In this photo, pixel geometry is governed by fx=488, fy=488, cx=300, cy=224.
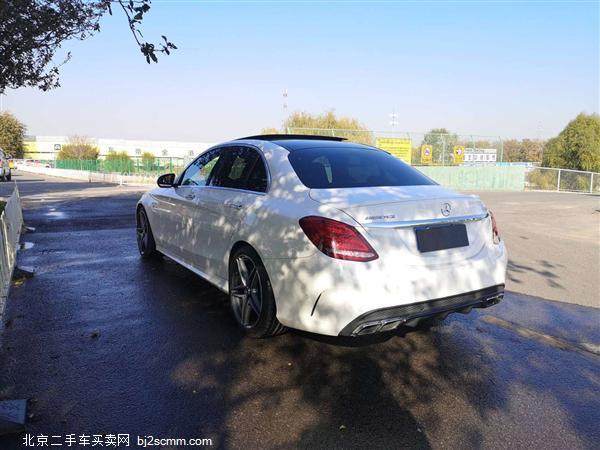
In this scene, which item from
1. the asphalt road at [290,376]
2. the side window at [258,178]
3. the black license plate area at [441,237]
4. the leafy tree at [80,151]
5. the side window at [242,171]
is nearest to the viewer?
the asphalt road at [290,376]

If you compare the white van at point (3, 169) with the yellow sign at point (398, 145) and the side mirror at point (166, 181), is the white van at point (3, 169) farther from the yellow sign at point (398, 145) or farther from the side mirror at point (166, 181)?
the side mirror at point (166, 181)

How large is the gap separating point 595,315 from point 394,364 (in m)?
2.83

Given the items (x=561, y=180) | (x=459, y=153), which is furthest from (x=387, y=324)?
(x=561, y=180)

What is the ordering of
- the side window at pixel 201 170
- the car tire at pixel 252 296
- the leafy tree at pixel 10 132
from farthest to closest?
1. the leafy tree at pixel 10 132
2. the side window at pixel 201 170
3. the car tire at pixel 252 296

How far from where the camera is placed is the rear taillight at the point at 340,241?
3203 mm

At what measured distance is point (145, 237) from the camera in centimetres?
700

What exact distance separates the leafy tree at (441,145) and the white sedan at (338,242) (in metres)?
28.3

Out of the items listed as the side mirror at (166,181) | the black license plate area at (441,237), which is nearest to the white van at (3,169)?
the side mirror at (166,181)

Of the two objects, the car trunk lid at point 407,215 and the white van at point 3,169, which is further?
the white van at point 3,169

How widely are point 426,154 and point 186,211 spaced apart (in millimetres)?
28465

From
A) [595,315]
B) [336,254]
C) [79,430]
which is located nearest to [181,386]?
[79,430]

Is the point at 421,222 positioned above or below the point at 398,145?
below

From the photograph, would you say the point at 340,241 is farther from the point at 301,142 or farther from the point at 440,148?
the point at 440,148

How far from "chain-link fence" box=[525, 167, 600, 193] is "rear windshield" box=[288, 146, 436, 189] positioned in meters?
35.4
